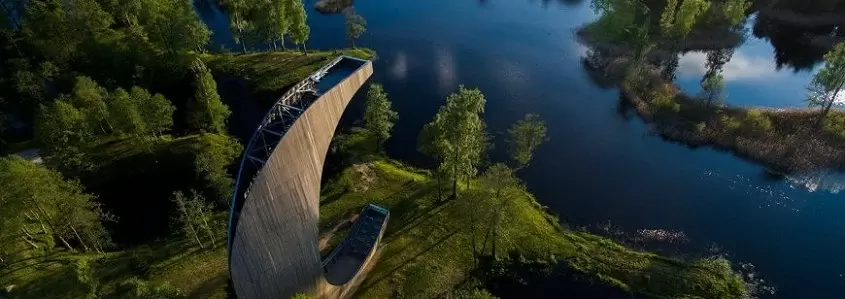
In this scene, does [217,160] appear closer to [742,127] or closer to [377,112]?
[377,112]

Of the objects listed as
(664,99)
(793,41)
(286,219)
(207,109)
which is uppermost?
(793,41)

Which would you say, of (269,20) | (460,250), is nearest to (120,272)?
(460,250)

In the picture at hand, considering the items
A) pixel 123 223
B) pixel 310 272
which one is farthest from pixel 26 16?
pixel 310 272

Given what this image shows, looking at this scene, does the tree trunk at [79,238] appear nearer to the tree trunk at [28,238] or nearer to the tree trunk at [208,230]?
the tree trunk at [28,238]

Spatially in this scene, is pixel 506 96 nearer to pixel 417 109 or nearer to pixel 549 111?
pixel 549 111

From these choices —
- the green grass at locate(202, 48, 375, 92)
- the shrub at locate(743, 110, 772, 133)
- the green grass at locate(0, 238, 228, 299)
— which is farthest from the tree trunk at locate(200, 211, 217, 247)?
the shrub at locate(743, 110, 772, 133)

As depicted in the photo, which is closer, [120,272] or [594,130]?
[120,272]

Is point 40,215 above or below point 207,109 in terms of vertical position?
below
